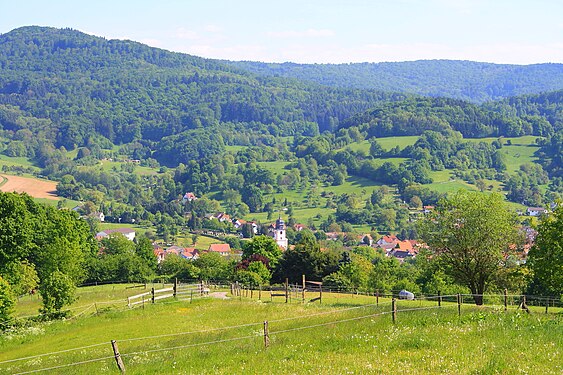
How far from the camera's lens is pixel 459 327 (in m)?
18.4

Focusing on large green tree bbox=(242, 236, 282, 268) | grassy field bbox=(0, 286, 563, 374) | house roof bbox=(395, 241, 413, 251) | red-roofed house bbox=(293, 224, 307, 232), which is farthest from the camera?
red-roofed house bbox=(293, 224, 307, 232)

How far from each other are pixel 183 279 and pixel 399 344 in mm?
63201

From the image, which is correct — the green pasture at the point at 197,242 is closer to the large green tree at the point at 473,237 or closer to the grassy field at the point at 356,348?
the large green tree at the point at 473,237

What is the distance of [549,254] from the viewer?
3650cm

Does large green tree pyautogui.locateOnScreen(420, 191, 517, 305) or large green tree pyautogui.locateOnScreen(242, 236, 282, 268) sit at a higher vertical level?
large green tree pyautogui.locateOnScreen(420, 191, 517, 305)

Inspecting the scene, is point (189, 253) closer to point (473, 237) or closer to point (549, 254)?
point (473, 237)

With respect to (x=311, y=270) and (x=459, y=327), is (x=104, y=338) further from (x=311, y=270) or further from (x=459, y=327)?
(x=311, y=270)

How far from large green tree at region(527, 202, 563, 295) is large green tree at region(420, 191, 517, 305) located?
2.09m

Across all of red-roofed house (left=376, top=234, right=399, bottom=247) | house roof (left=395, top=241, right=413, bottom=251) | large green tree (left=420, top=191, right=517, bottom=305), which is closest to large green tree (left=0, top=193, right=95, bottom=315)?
large green tree (left=420, top=191, right=517, bottom=305)

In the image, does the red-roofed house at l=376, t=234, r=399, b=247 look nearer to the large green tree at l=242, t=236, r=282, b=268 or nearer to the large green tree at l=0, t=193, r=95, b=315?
the large green tree at l=242, t=236, r=282, b=268

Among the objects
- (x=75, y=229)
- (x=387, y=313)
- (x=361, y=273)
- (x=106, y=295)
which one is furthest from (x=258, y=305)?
(x=75, y=229)

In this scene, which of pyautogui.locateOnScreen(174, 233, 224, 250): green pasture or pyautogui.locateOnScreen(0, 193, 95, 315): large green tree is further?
pyautogui.locateOnScreen(174, 233, 224, 250): green pasture

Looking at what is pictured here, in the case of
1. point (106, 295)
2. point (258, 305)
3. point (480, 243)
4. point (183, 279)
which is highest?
point (480, 243)

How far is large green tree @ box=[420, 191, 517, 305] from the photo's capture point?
130 ft
